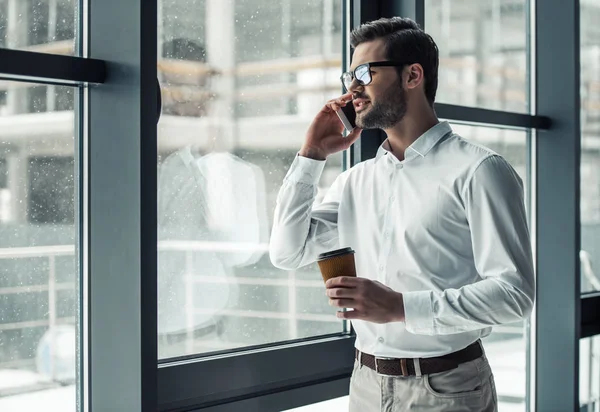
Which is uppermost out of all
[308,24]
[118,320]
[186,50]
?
[308,24]

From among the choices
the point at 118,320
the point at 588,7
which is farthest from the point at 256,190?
the point at 588,7

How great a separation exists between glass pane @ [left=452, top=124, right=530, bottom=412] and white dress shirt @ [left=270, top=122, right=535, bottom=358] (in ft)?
4.14

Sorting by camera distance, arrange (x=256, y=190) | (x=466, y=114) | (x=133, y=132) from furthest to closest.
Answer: (x=466, y=114), (x=256, y=190), (x=133, y=132)

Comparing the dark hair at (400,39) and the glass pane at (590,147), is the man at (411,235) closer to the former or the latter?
the dark hair at (400,39)

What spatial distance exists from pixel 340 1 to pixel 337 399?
128 cm

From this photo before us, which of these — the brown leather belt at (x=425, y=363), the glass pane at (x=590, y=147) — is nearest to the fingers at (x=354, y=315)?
the brown leather belt at (x=425, y=363)

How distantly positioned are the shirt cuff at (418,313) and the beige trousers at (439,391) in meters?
0.15

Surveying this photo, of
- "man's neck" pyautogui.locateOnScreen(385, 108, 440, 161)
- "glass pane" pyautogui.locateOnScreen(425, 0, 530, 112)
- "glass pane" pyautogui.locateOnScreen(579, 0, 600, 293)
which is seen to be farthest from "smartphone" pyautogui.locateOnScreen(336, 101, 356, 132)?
"glass pane" pyautogui.locateOnScreen(579, 0, 600, 293)

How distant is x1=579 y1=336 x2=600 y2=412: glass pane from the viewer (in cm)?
343

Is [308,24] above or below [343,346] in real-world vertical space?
above

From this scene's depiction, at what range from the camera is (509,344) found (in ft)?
10.4

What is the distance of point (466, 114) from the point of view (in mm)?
2756

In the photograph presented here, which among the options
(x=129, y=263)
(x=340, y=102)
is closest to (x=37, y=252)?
(x=129, y=263)

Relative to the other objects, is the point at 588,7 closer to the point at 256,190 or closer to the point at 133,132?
the point at 256,190
